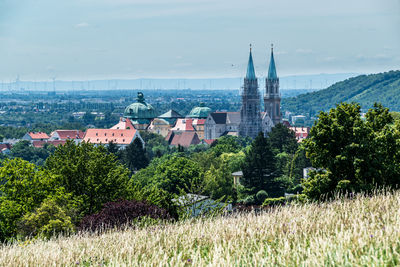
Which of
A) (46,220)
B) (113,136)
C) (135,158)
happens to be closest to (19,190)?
(46,220)

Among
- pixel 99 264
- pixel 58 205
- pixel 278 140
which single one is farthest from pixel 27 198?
pixel 278 140

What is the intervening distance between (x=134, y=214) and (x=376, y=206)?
15019 millimetres

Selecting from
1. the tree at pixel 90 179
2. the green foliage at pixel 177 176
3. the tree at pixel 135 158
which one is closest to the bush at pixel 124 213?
the tree at pixel 90 179

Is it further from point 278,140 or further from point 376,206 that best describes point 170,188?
point 376,206

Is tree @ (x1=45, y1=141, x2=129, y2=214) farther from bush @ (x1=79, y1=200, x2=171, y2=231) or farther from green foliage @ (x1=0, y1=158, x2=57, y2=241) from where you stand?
bush @ (x1=79, y1=200, x2=171, y2=231)

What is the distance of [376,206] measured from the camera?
12203 mm

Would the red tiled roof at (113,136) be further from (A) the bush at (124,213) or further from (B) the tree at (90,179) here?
(A) the bush at (124,213)

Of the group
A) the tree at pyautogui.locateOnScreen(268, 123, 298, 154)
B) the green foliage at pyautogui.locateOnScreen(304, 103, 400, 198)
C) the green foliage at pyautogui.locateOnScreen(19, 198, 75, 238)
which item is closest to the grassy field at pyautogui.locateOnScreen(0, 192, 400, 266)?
the green foliage at pyautogui.locateOnScreen(19, 198, 75, 238)

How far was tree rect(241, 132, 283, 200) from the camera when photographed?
7300 centimetres

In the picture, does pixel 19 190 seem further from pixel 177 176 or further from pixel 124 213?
pixel 177 176

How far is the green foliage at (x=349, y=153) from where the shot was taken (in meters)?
30.4

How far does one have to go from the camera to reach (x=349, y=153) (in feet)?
102

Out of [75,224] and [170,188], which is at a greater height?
[75,224]

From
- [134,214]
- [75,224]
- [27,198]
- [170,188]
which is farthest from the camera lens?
[170,188]
